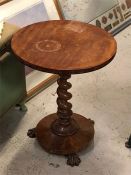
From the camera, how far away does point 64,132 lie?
178 cm

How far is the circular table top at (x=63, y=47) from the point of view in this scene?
1.37 meters

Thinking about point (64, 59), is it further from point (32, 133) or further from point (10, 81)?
point (32, 133)

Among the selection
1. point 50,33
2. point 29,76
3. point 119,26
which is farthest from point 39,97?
point 119,26

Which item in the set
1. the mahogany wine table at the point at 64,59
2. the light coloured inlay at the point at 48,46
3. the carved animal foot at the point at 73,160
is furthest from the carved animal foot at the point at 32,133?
the light coloured inlay at the point at 48,46

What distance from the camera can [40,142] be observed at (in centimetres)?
177

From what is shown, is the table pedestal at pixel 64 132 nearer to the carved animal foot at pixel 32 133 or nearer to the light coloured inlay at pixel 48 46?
the carved animal foot at pixel 32 133

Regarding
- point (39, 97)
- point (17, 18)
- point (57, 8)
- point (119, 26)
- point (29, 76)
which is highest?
point (17, 18)

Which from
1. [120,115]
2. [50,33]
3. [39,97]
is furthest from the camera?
[39,97]

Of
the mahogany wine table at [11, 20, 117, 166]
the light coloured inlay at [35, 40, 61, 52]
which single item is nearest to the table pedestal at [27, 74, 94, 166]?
the mahogany wine table at [11, 20, 117, 166]

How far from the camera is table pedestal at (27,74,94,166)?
1693 millimetres

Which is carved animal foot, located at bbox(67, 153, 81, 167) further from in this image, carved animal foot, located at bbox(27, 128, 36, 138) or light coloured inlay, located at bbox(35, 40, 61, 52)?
light coloured inlay, located at bbox(35, 40, 61, 52)

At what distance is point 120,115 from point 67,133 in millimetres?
433

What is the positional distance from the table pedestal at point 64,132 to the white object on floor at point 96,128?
5cm

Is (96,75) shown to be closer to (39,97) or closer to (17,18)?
(39,97)
